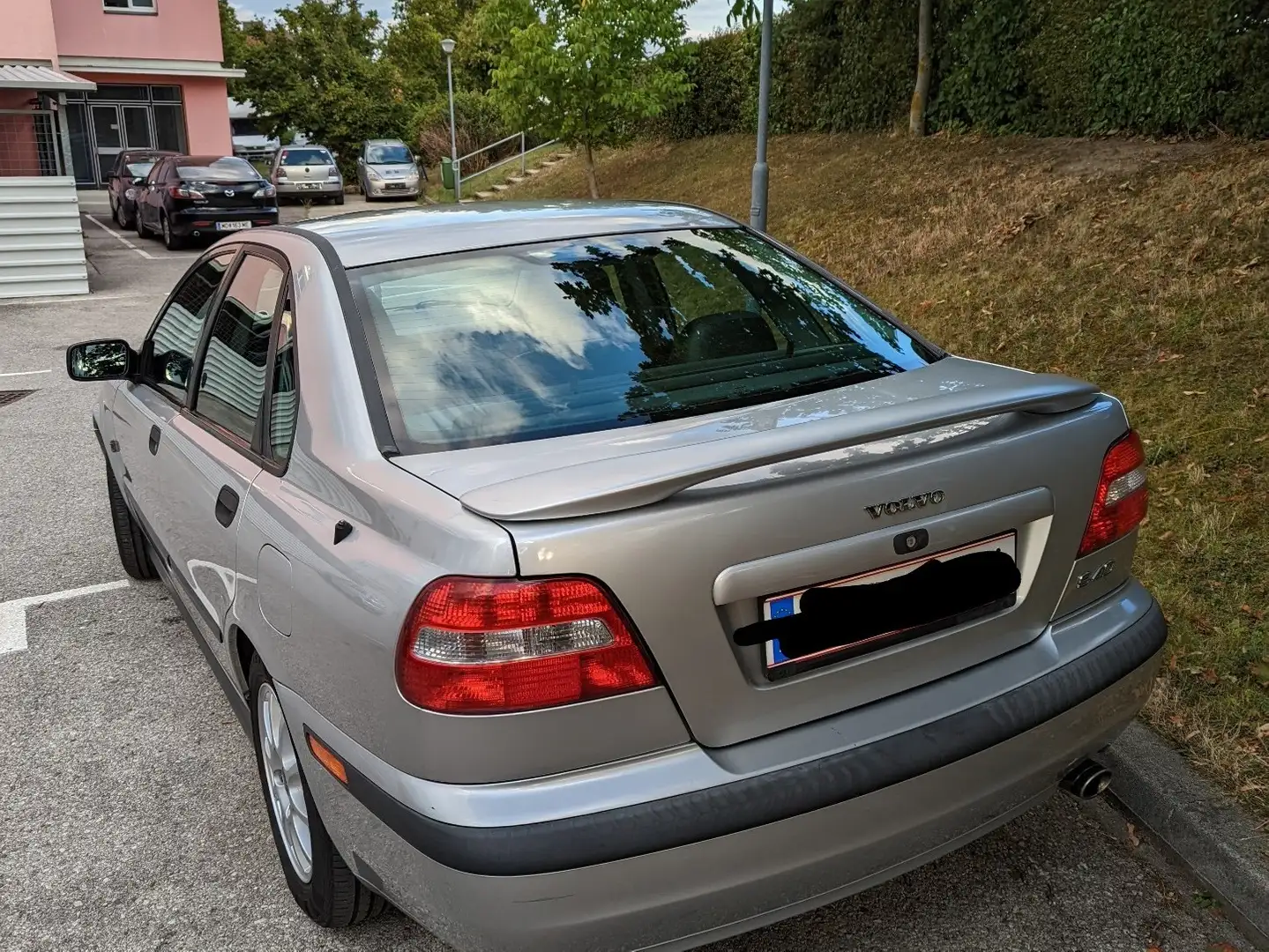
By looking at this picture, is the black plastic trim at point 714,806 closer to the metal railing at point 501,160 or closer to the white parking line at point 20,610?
the white parking line at point 20,610

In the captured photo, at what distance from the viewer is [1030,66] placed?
42.4 ft

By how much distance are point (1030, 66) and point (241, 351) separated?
12.1 metres

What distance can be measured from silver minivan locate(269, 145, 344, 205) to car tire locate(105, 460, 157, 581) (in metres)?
25.4

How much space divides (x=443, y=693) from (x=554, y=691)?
20 cm

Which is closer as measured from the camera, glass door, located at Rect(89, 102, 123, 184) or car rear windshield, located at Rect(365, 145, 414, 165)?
car rear windshield, located at Rect(365, 145, 414, 165)

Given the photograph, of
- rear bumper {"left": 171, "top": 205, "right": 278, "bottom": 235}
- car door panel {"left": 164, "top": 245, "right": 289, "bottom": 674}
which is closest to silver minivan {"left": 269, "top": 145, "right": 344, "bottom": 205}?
rear bumper {"left": 171, "top": 205, "right": 278, "bottom": 235}

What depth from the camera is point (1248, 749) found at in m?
3.22

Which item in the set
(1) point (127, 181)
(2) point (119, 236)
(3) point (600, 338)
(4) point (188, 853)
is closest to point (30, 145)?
(2) point (119, 236)

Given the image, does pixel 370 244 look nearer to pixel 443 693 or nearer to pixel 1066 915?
pixel 443 693

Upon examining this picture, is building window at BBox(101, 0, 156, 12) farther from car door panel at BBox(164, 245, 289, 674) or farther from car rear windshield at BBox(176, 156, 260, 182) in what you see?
car door panel at BBox(164, 245, 289, 674)

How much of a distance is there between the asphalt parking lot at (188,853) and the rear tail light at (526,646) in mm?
1013

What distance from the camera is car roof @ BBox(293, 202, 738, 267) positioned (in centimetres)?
295

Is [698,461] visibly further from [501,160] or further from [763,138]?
[501,160]

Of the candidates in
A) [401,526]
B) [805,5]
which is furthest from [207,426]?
[805,5]
